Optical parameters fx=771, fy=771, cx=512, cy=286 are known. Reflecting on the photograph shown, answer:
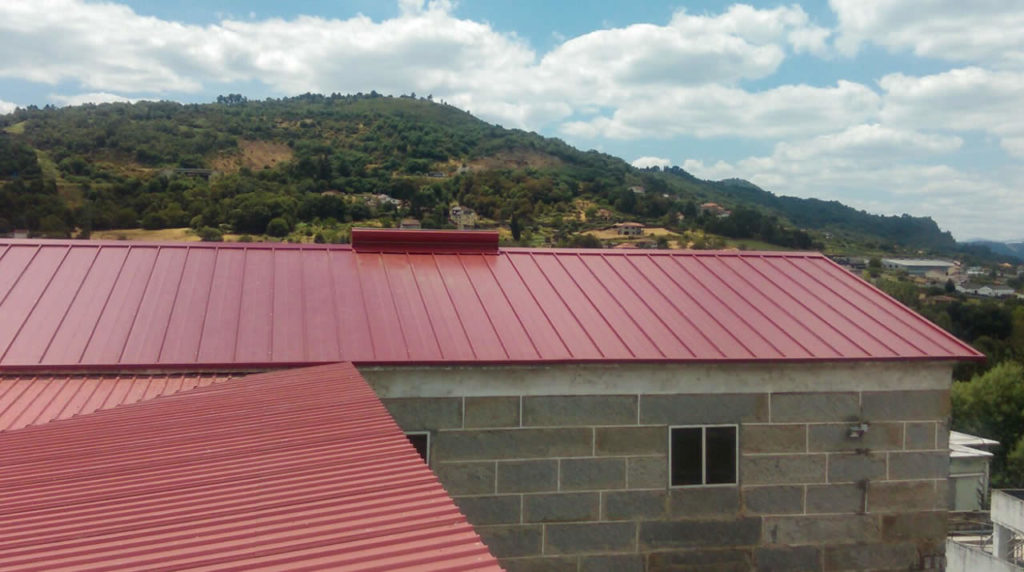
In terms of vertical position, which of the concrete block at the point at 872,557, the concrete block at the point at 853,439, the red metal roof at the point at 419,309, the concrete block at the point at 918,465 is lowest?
the concrete block at the point at 872,557

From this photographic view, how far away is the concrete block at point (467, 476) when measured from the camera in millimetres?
8531

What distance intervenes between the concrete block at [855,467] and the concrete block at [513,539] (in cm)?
366

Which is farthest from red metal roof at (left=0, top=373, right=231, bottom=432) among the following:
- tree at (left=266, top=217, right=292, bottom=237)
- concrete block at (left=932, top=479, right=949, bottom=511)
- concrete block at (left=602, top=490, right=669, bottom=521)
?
tree at (left=266, top=217, right=292, bottom=237)

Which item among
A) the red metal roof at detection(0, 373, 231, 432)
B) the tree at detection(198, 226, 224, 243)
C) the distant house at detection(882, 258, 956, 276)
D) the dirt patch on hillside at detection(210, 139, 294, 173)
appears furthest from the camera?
the distant house at detection(882, 258, 956, 276)

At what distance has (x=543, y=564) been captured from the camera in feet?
28.5

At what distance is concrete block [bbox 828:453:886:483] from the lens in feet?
30.6

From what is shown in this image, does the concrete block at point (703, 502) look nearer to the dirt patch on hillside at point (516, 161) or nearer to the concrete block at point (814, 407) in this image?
the concrete block at point (814, 407)

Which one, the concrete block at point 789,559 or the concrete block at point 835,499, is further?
the concrete block at point 835,499

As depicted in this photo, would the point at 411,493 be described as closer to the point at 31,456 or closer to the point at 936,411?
the point at 31,456

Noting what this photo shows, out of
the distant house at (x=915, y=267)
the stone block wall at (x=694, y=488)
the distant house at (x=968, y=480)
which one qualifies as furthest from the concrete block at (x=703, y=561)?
the distant house at (x=915, y=267)

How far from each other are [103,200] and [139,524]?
60.5m

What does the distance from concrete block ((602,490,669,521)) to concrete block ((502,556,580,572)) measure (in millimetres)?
643

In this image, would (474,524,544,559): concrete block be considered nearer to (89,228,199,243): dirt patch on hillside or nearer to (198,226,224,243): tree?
(198,226,224,243): tree

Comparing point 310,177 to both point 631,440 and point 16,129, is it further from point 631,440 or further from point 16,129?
point 631,440
